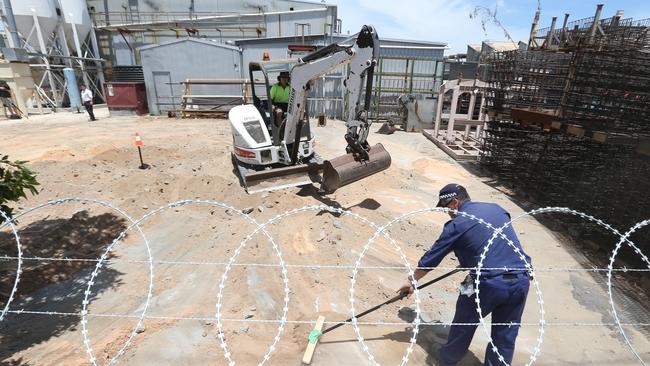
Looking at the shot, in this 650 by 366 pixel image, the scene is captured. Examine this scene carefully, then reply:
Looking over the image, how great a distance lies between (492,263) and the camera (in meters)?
3.54

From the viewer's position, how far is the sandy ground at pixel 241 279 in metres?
4.32

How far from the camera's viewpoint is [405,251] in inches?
253

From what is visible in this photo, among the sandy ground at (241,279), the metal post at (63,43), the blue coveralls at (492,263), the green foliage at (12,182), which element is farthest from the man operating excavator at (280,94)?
the metal post at (63,43)

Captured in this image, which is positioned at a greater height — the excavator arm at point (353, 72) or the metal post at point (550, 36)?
the metal post at point (550, 36)

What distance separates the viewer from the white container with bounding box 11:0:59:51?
21906 millimetres

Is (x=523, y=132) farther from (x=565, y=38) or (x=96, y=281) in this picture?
(x=96, y=281)

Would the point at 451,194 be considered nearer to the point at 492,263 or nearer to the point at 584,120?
the point at 492,263

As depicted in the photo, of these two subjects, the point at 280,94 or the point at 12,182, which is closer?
the point at 12,182

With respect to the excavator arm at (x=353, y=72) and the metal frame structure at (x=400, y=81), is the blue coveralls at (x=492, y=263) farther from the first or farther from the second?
the metal frame structure at (x=400, y=81)

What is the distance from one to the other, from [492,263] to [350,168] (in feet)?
12.4

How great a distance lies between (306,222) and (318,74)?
3202 millimetres

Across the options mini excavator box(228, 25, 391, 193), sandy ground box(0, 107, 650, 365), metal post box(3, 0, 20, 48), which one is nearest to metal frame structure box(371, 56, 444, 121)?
sandy ground box(0, 107, 650, 365)

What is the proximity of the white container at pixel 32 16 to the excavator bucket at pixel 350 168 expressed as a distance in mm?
25996

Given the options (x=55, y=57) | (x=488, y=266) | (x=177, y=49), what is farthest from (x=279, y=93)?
(x=55, y=57)
